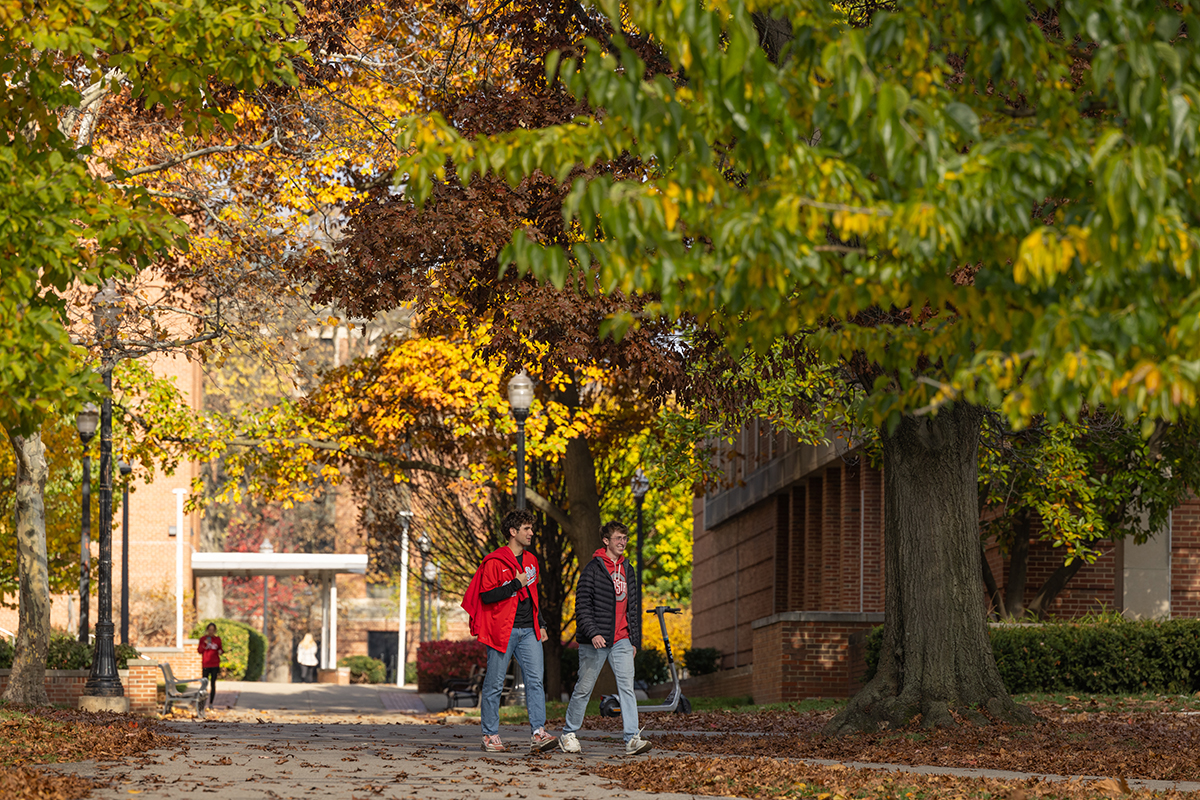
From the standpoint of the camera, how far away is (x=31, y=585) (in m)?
21.2

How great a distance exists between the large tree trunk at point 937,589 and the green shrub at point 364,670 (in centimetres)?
4176

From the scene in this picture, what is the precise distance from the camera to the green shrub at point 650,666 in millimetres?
31172

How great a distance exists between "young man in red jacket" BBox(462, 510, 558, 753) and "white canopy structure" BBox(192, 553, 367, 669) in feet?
116

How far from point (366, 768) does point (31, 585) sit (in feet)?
44.8

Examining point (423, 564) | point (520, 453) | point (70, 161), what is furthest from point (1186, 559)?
point (423, 564)

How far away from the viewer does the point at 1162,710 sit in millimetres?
15414

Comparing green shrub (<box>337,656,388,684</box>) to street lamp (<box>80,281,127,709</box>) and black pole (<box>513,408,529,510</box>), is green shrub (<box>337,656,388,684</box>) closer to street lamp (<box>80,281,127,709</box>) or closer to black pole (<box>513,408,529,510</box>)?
street lamp (<box>80,281,127,709</box>)

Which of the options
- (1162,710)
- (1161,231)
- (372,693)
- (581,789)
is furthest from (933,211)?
(372,693)

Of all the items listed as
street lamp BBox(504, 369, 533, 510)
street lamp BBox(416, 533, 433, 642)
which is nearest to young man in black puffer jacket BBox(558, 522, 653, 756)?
street lamp BBox(504, 369, 533, 510)

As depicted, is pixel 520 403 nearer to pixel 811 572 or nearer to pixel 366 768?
pixel 366 768

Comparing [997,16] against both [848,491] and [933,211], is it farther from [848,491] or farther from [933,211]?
[848,491]

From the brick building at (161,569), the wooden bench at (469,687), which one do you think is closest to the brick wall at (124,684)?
the wooden bench at (469,687)

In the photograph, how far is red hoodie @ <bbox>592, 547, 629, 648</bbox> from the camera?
10.7 meters

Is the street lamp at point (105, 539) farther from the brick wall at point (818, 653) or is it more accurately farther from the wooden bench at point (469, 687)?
the brick wall at point (818, 653)
